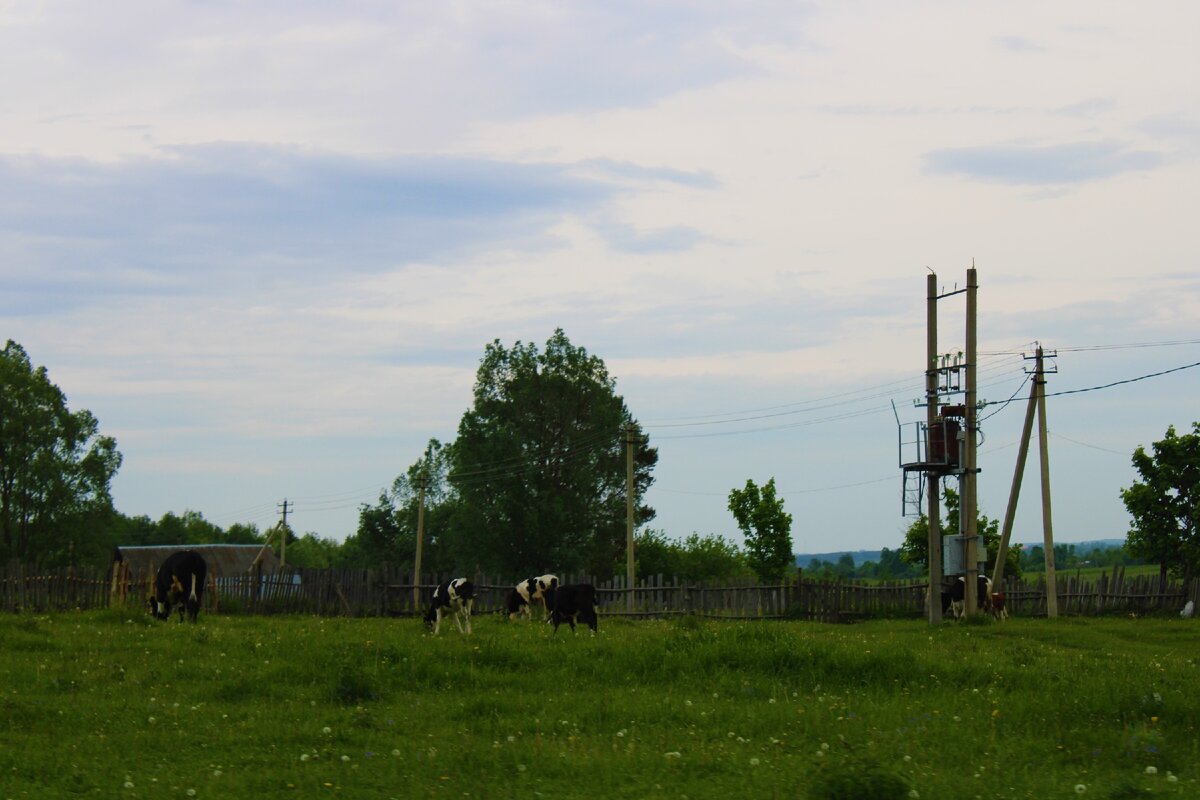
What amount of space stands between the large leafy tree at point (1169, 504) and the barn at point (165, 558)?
30.5 meters

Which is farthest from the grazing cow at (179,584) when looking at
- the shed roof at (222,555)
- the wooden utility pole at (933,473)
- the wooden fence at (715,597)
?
the shed roof at (222,555)

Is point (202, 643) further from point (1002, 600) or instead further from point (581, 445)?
point (581, 445)

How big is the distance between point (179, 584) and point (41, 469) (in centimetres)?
4028

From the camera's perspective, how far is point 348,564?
89750mm

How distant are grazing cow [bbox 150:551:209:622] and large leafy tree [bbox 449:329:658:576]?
34.6 meters

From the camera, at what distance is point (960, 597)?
3425cm

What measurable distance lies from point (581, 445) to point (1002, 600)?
32.4 meters

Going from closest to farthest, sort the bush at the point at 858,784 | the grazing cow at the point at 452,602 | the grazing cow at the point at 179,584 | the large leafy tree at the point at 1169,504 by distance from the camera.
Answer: the bush at the point at 858,784 < the grazing cow at the point at 452,602 < the grazing cow at the point at 179,584 < the large leafy tree at the point at 1169,504

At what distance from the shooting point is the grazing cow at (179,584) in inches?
1019

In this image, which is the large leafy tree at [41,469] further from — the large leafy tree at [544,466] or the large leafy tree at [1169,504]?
the large leafy tree at [1169,504]

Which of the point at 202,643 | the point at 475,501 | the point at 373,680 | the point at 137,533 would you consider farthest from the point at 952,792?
the point at 137,533

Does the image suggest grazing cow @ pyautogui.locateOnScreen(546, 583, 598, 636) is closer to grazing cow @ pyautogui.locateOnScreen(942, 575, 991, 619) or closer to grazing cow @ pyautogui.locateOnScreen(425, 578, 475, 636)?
grazing cow @ pyautogui.locateOnScreen(425, 578, 475, 636)

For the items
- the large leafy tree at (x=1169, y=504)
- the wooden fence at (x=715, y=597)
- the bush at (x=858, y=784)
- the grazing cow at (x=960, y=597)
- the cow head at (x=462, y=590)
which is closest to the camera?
the bush at (x=858, y=784)

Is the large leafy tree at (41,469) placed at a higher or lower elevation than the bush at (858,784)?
higher
